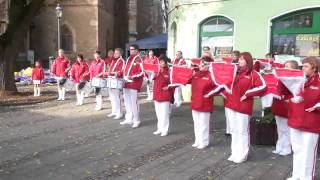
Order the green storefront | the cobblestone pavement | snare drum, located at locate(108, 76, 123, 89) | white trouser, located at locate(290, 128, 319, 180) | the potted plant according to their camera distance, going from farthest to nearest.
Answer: the green storefront < snare drum, located at locate(108, 76, 123, 89) < the potted plant < the cobblestone pavement < white trouser, located at locate(290, 128, 319, 180)

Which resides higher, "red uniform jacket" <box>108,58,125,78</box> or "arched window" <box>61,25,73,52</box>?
"arched window" <box>61,25,73,52</box>

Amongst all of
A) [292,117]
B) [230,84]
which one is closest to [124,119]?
[230,84]

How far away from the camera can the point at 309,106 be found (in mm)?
6547

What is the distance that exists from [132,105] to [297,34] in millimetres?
5935

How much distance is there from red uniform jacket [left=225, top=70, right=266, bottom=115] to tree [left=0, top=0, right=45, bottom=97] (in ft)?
44.2

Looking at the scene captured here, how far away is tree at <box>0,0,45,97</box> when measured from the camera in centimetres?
1884

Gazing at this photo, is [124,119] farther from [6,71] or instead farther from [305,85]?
[6,71]

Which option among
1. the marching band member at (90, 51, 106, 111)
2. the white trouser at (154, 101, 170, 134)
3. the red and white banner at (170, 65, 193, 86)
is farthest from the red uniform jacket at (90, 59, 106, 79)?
the red and white banner at (170, 65, 193, 86)

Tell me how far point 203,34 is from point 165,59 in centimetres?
637

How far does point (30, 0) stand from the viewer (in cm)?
1914

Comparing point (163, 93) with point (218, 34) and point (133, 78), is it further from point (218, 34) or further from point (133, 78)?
point (218, 34)

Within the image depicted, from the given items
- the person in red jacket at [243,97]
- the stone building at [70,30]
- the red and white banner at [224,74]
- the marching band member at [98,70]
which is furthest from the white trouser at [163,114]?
the stone building at [70,30]

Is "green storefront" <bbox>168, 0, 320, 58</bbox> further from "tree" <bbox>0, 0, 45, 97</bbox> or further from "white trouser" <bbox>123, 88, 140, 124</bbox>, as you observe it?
"tree" <bbox>0, 0, 45, 97</bbox>

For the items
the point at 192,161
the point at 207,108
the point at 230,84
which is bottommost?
the point at 192,161
